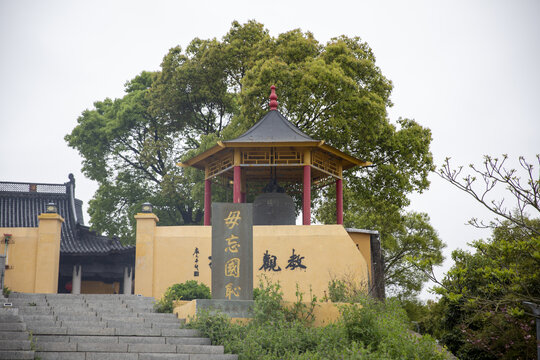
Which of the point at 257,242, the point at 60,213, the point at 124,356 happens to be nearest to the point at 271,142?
the point at 257,242

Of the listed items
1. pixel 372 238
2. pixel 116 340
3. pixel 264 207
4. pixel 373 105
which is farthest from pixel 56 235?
pixel 373 105

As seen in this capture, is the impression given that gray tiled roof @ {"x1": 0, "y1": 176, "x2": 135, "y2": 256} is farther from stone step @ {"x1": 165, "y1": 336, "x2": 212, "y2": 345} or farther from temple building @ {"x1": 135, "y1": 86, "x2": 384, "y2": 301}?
stone step @ {"x1": 165, "y1": 336, "x2": 212, "y2": 345}

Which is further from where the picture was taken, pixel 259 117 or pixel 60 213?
pixel 60 213

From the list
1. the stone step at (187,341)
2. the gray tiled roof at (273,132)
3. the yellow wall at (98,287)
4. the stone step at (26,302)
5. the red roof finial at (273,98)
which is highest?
the red roof finial at (273,98)

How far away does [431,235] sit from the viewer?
25156mm

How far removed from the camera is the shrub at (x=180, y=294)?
1171 cm

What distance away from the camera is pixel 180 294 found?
1237 centimetres

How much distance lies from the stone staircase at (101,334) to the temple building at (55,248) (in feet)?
10.3

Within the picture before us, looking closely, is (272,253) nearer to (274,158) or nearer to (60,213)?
(274,158)

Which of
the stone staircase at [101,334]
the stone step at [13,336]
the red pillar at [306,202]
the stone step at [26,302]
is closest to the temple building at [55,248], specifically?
the stone step at [26,302]

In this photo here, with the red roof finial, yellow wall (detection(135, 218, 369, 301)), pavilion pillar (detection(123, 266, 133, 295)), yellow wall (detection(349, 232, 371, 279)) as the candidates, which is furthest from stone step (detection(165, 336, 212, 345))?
pavilion pillar (detection(123, 266, 133, 295))

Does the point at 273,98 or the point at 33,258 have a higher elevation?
the point at 273,98

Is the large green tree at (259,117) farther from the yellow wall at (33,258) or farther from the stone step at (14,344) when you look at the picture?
the stone step at (14,344)

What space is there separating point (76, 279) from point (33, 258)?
182 inches
